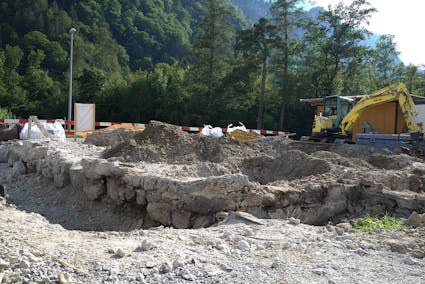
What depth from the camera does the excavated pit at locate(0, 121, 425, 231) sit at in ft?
19.1

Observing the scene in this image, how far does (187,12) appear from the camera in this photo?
7331 cm

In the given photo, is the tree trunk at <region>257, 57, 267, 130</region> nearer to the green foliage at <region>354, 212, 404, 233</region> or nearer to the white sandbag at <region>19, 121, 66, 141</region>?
the white sandbag at <region>19, 121, 66, 141</region>

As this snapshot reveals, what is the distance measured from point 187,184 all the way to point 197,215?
44 centimetres

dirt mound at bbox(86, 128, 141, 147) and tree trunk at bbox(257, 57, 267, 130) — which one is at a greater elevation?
tree trunk at bbox(257, 57, 267, 130)

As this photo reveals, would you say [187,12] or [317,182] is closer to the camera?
[317,182]

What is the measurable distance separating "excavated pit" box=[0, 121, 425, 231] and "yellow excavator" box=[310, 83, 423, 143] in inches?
172

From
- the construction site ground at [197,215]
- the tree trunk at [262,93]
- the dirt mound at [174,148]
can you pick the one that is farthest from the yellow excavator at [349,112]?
the tree trunk at [262,93]

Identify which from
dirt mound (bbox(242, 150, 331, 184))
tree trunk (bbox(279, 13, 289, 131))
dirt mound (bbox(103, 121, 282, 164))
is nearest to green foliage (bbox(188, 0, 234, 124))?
tree trunk (bbox(279, 13, 289, 131))

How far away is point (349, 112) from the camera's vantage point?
16.0 m

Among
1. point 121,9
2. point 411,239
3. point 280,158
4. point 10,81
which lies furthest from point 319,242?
point 121,9

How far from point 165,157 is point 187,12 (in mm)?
68219

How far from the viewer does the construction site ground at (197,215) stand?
128 inches

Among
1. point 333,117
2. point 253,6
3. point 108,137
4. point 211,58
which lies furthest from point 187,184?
point 253,6

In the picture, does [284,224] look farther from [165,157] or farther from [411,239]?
[165,157]
